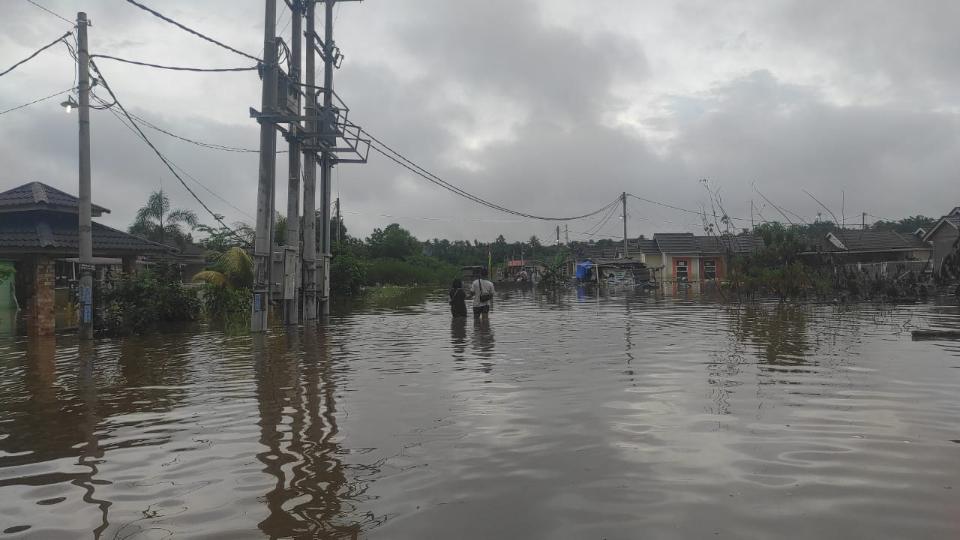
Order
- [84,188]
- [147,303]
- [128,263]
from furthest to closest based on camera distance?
[128,263] → [147,303] → [84,188]

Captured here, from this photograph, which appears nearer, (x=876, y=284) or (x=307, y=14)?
(x=307, y=14)

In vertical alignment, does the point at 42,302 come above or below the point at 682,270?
below

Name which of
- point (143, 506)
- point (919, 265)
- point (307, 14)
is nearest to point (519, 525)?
point (143, 506)

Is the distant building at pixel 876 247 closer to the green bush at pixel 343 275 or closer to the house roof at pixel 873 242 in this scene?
the house roof at pixel 873 242

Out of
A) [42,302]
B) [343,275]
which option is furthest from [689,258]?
[42,302]

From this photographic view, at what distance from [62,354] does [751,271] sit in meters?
24.3

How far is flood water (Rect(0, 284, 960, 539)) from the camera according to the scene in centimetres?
393

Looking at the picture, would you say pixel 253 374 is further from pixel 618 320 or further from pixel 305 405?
pixel 618 320

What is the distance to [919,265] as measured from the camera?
107 ft

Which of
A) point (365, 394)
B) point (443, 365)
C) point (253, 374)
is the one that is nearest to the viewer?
point (365, 394)

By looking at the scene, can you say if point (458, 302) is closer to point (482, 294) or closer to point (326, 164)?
point (482, 294)

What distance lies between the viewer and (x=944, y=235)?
3553cm

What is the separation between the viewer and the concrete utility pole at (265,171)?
622 inches

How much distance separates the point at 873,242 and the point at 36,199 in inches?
1920
